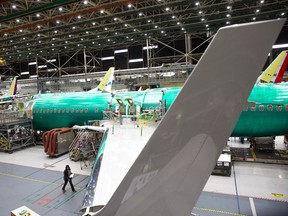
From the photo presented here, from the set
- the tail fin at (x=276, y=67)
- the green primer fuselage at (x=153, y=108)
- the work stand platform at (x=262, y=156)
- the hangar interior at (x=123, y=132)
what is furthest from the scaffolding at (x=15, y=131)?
the tail fin at (x=276, y=67)

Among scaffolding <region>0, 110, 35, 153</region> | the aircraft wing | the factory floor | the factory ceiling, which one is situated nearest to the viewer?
the aircraft wing

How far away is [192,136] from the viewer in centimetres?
267

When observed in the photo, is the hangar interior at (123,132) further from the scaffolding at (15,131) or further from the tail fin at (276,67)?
the tail fin at (276,67)

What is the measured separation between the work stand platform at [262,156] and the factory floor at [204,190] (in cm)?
31

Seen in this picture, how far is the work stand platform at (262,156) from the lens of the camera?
13422 millimetres

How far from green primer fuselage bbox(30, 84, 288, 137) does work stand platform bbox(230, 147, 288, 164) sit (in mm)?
1565

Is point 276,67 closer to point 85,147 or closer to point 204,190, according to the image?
point 204,190

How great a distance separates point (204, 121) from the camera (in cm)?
264

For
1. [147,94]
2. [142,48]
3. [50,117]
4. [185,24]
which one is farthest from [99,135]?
[142,48]

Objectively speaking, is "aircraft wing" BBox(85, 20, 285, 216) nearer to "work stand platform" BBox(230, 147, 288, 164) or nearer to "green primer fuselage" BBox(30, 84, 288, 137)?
"green primer fuselage" BBox(30, 84, 288, 137)

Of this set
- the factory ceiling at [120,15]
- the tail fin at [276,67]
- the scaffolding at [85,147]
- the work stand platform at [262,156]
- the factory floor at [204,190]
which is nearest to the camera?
the factory floor at [204,190]

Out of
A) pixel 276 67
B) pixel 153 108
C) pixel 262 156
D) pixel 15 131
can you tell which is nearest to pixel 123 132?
pixel 153 108

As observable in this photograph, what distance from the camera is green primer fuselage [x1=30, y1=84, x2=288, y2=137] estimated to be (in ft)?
42.2

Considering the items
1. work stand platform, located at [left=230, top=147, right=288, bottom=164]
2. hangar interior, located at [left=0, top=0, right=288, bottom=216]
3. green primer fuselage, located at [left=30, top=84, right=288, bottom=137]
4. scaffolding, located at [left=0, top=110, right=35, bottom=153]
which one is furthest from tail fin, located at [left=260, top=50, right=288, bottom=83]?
scaffolding, located at [left=0, top=110, right=35, bottom=153]
